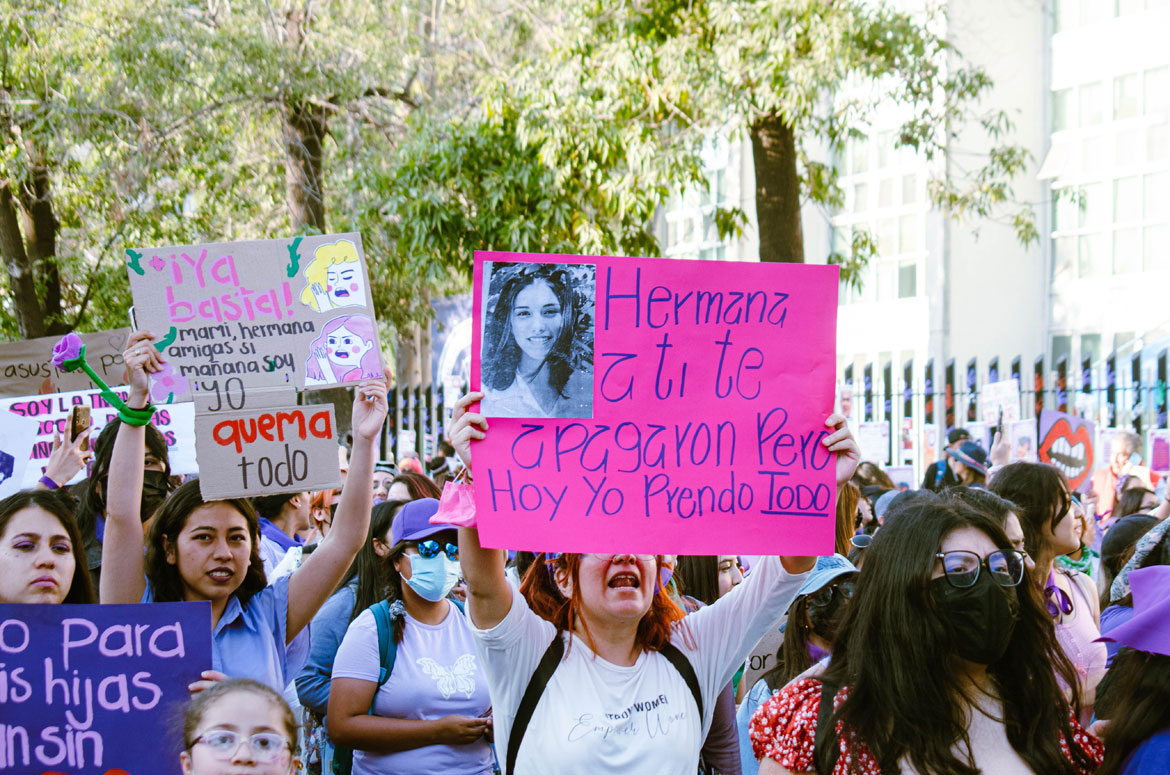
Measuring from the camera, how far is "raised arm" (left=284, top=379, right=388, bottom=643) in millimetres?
3734

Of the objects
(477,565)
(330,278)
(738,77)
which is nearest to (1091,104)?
(738,77)

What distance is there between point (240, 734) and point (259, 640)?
2.67 feet

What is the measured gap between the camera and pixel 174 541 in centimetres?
371

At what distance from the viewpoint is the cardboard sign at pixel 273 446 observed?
165 inches

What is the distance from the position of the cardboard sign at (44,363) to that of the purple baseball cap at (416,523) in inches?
183

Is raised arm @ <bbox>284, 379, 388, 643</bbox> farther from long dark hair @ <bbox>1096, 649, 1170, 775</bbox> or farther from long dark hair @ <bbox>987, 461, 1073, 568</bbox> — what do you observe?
long dark hair @ <bbox>987, 461, 1073, 568</bbox>

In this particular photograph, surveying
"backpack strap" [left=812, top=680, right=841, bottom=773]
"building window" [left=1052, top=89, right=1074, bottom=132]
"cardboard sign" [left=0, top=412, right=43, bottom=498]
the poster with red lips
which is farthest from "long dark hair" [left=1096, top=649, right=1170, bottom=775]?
"building window" [left=1052, top=89, right=1074, bottom=132]

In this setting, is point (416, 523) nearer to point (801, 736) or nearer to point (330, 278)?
point (330, 278)

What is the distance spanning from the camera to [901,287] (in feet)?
79.3

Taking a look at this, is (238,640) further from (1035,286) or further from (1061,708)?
(1035,286)

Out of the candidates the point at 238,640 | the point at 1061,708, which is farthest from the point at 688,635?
the point at 238,640

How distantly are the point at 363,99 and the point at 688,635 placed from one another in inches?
526

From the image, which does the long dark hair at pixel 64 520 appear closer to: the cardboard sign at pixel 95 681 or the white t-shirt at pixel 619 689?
the cardboard sign at pixel 95 681

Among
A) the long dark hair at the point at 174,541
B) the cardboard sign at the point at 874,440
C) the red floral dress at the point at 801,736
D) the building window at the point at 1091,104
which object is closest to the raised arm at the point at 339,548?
the long dark hair at the point at 174,541
